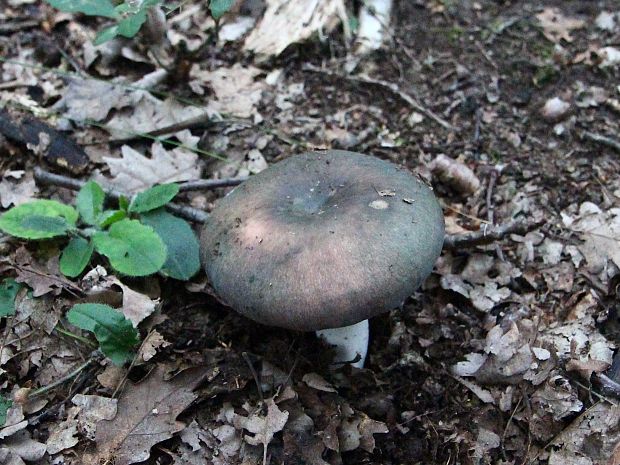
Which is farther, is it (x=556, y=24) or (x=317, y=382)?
(x=556, y=24)

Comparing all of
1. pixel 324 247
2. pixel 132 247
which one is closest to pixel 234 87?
pixel 132 247

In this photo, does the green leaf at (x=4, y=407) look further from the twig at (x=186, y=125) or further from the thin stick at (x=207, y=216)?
the twig at (x=186, y=125)

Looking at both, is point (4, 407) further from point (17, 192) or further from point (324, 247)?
point (324, 247)

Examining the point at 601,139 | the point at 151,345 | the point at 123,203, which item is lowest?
the point at 151,345

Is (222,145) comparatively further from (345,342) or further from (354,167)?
(345,342)

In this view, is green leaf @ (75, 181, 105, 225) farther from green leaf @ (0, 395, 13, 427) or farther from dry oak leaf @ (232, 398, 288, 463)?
dry oak leaf @ (232, 398, 288, 463)

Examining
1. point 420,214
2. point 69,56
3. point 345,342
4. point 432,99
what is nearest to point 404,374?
point 345,342
